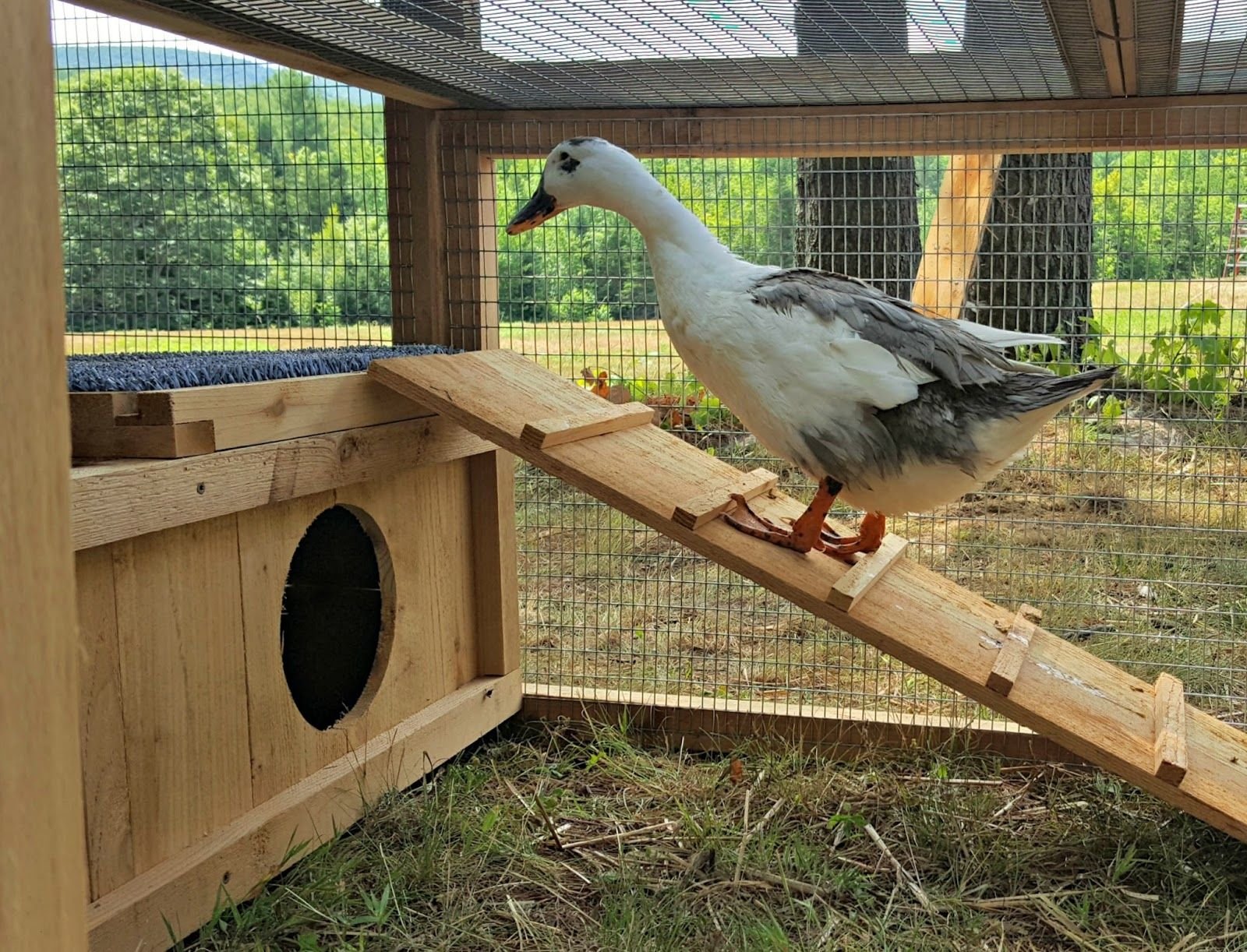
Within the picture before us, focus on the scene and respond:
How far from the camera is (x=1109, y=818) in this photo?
8.96 feet

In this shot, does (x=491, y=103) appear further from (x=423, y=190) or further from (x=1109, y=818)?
(x=1109, y=818)

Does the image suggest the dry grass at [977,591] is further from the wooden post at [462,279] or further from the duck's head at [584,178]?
the duck's head at [584,178]

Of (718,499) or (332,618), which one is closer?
(718,499)

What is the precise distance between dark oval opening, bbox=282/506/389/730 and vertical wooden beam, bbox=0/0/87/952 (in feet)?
7.96

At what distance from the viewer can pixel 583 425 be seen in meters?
2.77

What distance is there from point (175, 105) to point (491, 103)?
1912 millimetres

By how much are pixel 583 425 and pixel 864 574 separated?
29.0 inches

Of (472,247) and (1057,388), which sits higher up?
(472,247)

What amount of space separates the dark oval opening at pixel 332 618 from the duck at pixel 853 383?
1.01 metres

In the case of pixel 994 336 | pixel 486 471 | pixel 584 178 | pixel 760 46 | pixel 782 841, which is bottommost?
pixel 782 841

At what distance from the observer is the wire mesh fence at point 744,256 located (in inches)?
134

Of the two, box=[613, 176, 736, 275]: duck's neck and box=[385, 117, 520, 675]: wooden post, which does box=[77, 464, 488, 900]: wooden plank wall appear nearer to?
box=[385, 117, 520, 675]: wooden post

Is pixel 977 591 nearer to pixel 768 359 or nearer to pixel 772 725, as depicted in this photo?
pixel 772 725

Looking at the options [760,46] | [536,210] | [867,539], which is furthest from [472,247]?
[867,539]
